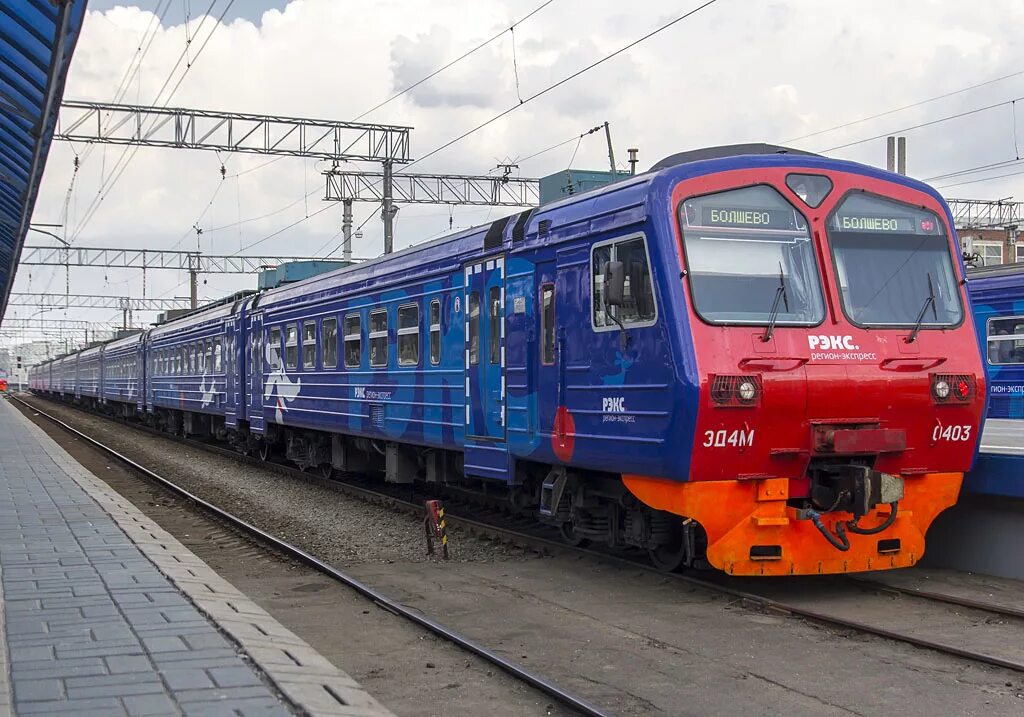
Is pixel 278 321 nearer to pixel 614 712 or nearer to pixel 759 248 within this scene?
pixel 759 248

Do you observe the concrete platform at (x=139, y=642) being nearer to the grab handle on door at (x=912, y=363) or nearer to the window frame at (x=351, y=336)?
the grab handle on door at (x=912, y=363)

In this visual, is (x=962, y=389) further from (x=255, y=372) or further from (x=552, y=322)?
(x=255, y=372)

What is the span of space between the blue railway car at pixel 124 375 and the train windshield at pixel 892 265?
31.1m

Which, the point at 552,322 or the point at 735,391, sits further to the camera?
the point at 552,322

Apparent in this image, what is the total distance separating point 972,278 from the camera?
13.9 metres

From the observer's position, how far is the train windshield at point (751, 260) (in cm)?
779

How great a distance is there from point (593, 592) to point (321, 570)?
2624 millimetres

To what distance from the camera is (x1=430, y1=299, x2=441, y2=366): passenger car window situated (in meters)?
12.0

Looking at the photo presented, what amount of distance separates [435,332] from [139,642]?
6.65m

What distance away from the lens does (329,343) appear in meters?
16.0

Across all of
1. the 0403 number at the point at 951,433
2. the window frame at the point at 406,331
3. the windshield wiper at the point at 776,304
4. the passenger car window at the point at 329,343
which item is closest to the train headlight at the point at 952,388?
the 0403 number at the point at 951,433

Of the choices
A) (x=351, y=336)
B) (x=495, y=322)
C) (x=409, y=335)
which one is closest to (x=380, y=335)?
(x=409, y=335)

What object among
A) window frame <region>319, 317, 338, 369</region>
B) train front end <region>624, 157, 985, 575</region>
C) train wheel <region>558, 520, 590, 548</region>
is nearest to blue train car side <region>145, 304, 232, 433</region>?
window frame <region>319, 317, 338, 369</region>

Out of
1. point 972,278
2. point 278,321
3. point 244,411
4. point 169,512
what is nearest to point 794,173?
point 972,278
